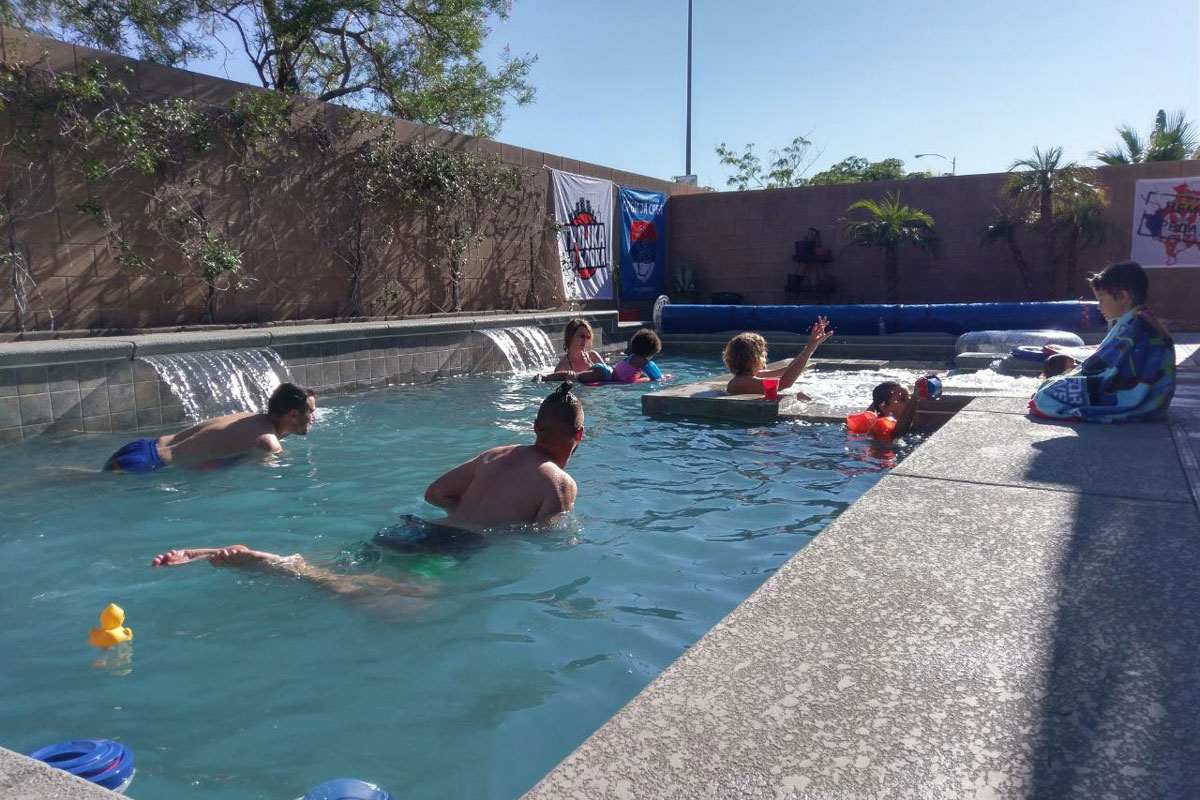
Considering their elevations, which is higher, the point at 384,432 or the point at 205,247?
the point at 205,247

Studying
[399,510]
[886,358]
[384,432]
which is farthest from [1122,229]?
[399,510]

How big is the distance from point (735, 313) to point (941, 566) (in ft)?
37.9

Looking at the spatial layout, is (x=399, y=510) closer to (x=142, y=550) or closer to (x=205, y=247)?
(x=142, y=550)

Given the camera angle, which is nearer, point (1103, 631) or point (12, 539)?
point (1103, 631)

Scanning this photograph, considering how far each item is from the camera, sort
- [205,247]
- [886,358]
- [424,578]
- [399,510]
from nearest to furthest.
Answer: [424,578] → [399,510] → [205,247] → [886,358]

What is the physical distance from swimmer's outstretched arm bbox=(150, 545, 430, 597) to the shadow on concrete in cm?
223

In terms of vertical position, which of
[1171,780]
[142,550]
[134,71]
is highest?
[134,71]

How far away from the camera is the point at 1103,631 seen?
6.02 ft

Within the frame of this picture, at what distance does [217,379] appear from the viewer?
7.61 m

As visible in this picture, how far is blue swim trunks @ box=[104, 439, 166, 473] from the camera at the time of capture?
200 inches

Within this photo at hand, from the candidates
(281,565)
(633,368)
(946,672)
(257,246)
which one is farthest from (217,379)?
(946,672)

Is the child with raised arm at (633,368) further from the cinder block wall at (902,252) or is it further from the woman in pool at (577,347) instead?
the cinder block wall at (902,252)

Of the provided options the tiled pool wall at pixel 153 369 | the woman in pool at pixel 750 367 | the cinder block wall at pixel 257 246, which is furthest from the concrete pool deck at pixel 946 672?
the cinder block wall at pixel 257 246

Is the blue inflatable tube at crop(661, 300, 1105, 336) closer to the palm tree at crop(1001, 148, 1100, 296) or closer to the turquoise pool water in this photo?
the palm tree at crop(1001, 148, 1100, 296)
